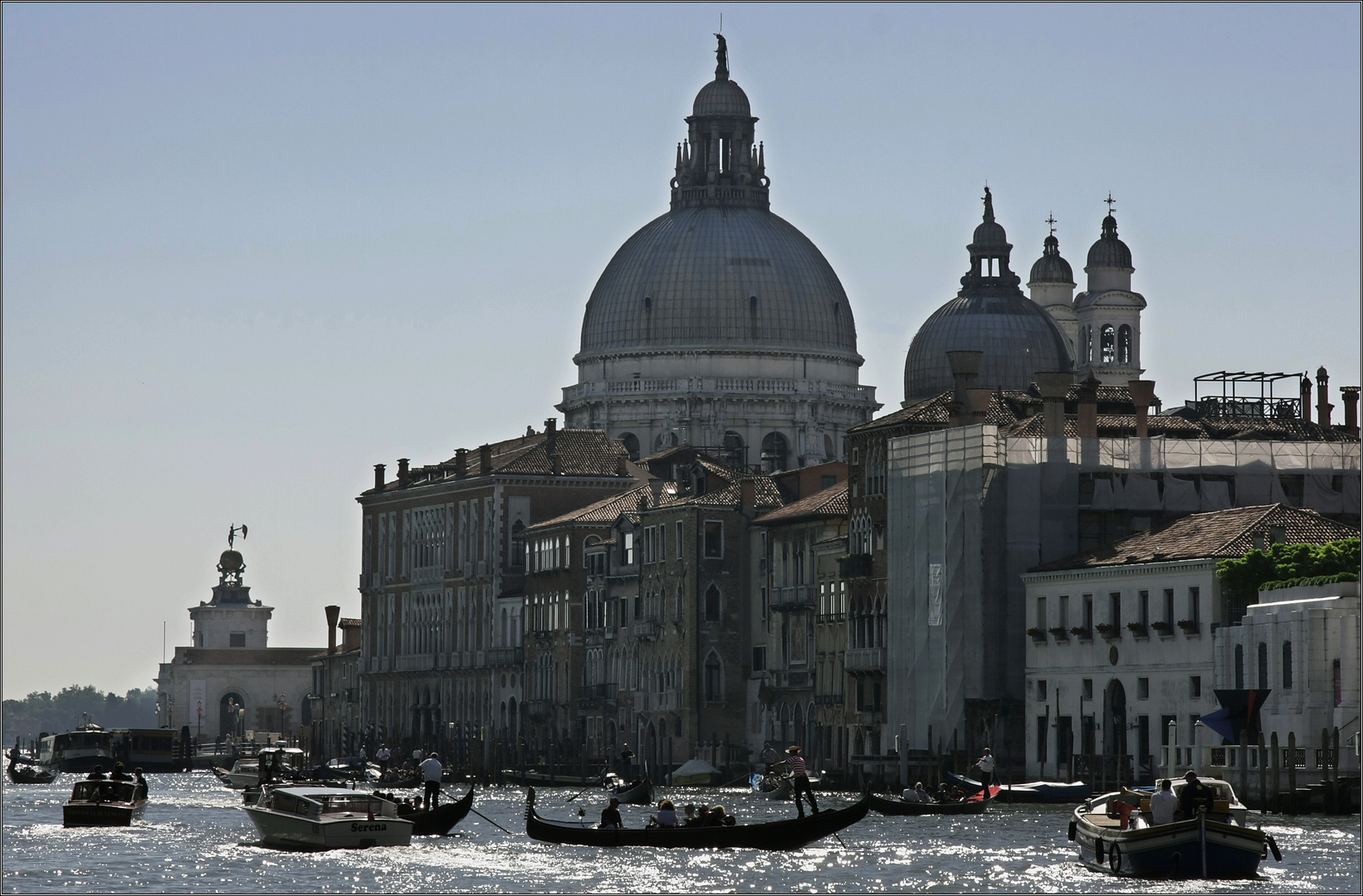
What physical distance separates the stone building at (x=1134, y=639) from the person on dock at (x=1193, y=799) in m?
20.6

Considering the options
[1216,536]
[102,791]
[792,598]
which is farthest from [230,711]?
[102,791]

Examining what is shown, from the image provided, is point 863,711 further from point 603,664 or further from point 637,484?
point 637,484

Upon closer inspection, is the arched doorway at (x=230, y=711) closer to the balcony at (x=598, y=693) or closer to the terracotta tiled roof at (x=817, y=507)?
the balcony at (x=598, y=693)

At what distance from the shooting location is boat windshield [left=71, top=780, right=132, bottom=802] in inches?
2422

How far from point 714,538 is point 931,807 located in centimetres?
3039

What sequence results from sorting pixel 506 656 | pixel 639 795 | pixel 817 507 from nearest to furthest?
pixel 639 795 → pixel 817 507 → pixel 506 656

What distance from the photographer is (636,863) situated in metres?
49.2

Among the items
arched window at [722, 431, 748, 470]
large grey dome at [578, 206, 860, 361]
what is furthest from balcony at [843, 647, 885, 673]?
large grey dome at [578, 206, 860, 361]

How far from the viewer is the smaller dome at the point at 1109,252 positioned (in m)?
124

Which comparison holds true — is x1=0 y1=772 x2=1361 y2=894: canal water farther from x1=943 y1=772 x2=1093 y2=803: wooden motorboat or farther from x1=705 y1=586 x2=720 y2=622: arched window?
x1=705 y1=586 x2=720 y2=622: arched window

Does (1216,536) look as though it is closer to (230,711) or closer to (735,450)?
(735,450)

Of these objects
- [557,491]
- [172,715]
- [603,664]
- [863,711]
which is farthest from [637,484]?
[172,715]

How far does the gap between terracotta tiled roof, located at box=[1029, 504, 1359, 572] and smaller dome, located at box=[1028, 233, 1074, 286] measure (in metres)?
52.2

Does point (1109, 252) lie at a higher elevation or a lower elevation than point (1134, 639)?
higher
